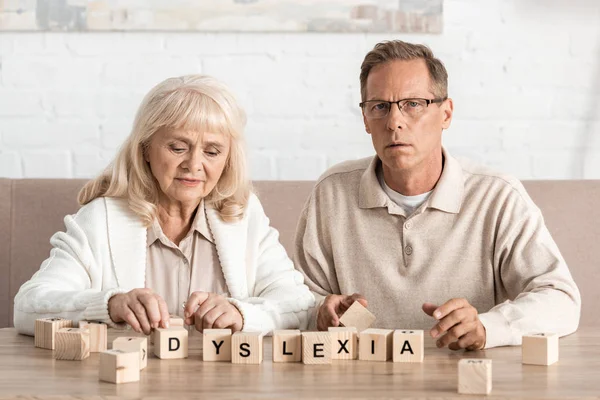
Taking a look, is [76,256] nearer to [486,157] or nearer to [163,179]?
[163,179]

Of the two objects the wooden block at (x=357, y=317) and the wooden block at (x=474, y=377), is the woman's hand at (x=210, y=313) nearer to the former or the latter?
the wooden block at (x=357, y=317)

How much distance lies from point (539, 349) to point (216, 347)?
586 millimetres

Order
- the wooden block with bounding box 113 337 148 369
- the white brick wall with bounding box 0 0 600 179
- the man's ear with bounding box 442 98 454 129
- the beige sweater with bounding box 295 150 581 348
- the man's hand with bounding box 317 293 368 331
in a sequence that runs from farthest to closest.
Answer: the white brick wall with bounding box 0 0 600 179 → the man's ear with bounding box 442 98 454 129 → the beige sweater with bounding box 295 150 581 348 → the man's hand with bounding box 317 293 368 331 → the wooden block with bounding box 113 337 148 369

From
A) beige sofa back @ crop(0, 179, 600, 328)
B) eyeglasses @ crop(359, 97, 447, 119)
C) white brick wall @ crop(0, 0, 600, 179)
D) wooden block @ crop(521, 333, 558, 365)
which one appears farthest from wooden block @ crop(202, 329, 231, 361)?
white brick wall @ crop(0, 0, 600, 179)

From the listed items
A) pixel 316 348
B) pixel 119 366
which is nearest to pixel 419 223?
pixel 316 348

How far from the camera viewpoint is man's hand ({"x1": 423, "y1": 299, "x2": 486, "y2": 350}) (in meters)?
1.78

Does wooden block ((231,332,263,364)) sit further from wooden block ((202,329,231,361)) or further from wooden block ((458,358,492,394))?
wooden block ((458,358,492,394))

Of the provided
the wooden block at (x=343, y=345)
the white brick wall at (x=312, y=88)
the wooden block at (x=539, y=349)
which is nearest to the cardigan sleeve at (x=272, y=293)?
the wooden block at (x=343, y=345)

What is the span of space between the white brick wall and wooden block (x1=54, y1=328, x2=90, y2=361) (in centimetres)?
159

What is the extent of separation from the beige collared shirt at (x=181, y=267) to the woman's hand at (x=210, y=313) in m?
0.34

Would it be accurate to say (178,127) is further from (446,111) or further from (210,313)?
(446,111)

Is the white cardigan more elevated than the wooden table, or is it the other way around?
the white cardigan

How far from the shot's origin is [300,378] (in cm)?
152

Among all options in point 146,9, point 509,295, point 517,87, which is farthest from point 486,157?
point 146,9
